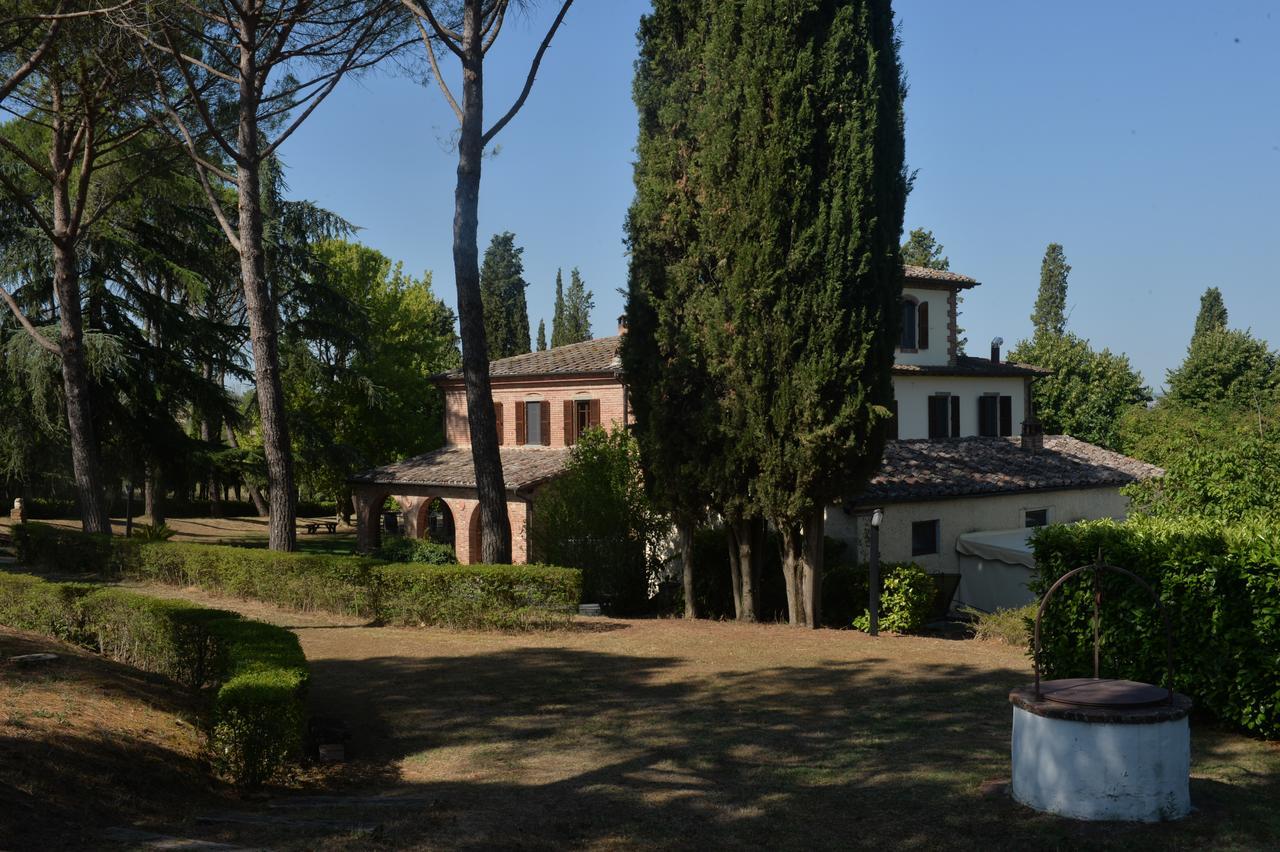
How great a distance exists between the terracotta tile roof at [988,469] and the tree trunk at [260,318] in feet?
38.4

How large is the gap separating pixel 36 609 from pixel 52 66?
12747 millimetres

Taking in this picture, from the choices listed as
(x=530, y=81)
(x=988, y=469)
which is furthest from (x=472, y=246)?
(x=988, y=469)

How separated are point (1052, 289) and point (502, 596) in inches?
2706

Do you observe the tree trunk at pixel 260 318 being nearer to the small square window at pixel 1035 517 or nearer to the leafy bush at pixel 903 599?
the leafy bush at pixel 903 599

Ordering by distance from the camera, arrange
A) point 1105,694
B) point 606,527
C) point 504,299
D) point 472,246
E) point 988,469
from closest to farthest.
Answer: point 1105,694
point 472,246
point 606,527
point 988,469
point 504,299

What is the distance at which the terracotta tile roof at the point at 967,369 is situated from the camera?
1147 inches

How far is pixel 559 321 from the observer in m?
70.1

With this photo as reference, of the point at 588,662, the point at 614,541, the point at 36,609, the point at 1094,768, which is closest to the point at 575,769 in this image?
the point at 1094,768

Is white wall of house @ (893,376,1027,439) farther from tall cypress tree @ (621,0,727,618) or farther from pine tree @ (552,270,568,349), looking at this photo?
pine tree @ (552,270,568,349)

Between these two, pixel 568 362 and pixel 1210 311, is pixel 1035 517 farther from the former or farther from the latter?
pixel 1210 311

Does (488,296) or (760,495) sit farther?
(488,296)

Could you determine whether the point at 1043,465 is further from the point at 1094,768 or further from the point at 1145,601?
the point at 1094,768

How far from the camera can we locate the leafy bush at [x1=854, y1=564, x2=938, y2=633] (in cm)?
1878

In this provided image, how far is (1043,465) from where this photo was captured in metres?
28.7
